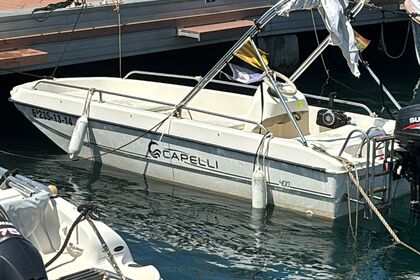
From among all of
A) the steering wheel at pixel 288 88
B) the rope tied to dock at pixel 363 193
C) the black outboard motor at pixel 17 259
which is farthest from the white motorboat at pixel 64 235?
the steering wheel at pixel 288 88

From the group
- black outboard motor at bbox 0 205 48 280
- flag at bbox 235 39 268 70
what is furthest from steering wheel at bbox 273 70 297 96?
black outboard motor at bbox 0 205 48 280

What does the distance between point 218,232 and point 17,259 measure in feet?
15.3

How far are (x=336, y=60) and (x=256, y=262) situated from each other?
45.2ft

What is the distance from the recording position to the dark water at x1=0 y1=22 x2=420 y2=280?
8.74 m

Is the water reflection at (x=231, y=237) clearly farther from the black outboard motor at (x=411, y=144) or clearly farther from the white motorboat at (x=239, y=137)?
the black outboard motor at (x=411, y=144)

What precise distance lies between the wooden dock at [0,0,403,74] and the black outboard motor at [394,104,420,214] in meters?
6.69

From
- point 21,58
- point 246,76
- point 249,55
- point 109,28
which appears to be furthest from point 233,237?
point 109,28

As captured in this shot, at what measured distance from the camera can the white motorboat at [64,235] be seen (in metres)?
6.31

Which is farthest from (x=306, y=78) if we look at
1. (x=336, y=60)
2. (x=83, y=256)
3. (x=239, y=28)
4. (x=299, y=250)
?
(x=83, y=256)

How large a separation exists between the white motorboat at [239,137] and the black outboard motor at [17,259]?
4932 mm

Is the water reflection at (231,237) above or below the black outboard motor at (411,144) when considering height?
below

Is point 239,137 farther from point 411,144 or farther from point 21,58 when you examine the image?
point 21,58

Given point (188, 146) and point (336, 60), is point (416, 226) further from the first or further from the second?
point (336, 60)

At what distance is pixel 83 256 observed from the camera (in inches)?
263
